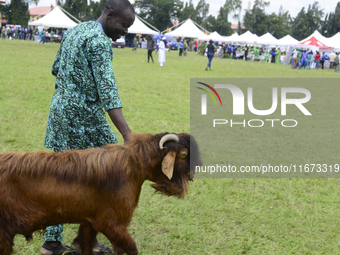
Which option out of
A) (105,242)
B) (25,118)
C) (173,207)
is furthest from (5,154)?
(25,118)

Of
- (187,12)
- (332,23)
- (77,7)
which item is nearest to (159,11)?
(187,12)

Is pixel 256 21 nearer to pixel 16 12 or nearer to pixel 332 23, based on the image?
→ pixel 332 23

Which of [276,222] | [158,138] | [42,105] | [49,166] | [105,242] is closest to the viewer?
[49,166]

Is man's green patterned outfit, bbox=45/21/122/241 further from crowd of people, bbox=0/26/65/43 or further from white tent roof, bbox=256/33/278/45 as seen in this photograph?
crowd of people, bbox=0/26/65/43

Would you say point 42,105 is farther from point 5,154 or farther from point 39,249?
point 5,154

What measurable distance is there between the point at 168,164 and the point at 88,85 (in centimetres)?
95

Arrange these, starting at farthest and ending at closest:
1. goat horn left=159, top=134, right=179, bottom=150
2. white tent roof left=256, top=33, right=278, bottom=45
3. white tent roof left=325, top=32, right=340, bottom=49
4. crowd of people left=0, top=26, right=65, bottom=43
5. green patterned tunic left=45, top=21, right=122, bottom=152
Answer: crowd of people left=0, top=26, right=65, bottom=43
white tent roof left=256, top=33, right=278, bottom=45
white tent roof left=325, top=32, right=340, bottom=49
goat horn left=159, top=134, right=179, bottom=150
green patterned tunic left=45, top=21, right=122, bottom=152

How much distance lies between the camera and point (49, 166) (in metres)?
2.56

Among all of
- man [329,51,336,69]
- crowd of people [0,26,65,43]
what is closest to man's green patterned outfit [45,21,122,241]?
man [329,51,336,69]

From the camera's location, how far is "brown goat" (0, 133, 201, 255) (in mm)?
2480

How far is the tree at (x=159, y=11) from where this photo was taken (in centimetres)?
8425

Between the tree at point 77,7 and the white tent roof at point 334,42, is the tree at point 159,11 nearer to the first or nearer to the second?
the tree at point 77,7

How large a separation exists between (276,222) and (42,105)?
7.35 metres

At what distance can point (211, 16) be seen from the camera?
10212cm
